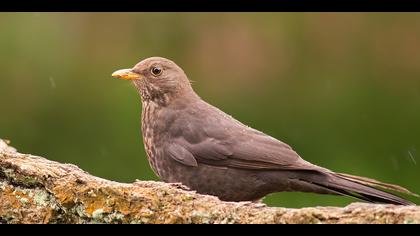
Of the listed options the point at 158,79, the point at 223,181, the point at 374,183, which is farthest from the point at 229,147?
the point at 374,183

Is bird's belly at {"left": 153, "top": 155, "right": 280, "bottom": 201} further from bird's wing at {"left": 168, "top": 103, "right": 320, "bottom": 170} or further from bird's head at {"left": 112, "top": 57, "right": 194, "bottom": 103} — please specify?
bird's head at {"left": 112, "top": 57, "right": 194, "bottom": 103}

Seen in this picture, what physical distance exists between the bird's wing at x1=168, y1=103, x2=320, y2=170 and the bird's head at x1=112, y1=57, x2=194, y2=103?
38 centimetres

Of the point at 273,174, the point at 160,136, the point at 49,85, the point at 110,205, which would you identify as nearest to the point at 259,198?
the point at 273,174

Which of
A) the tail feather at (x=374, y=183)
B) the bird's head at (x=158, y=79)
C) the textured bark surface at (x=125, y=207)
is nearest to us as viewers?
the textured bark surface at (x=125, y=207)

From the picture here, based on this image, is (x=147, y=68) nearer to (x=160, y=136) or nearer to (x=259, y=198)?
(x=160, y=136)

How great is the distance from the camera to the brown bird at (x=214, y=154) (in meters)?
5.00

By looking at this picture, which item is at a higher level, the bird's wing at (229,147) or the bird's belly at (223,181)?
the bird's wing at (229,147)

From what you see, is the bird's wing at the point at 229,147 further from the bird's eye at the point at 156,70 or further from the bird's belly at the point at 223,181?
the bird's eye at the point at 156,70

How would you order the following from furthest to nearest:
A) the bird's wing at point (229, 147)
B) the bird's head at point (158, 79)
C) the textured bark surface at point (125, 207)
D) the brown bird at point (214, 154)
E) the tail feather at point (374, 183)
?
the bird's head at point (158, 79) → the bird's wing at point (229, 147) → the brown bird at point (214, 154) → the tail feather at point (374, 183) → the textured bark surface at point (125, 207)

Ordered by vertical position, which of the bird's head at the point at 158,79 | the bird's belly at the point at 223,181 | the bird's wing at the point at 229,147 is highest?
the bird's head at the point at 158,79

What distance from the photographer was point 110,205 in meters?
3.57

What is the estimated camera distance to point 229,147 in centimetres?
537

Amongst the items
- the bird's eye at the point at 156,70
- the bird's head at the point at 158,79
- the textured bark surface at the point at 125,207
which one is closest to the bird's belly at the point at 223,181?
the bird's head at the point at 158,79

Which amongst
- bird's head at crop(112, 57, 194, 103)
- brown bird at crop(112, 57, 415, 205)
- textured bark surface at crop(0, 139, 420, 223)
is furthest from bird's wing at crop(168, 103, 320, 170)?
textured bark surface at crop(0, 139, 420, 223)
